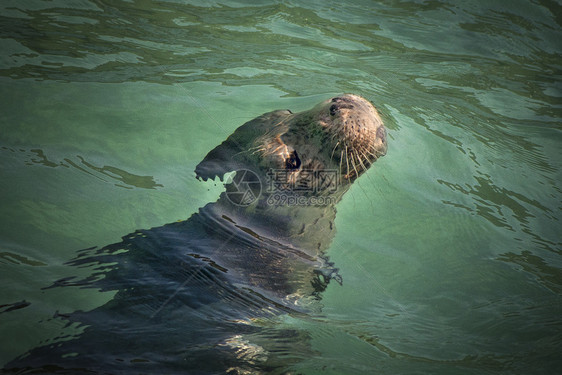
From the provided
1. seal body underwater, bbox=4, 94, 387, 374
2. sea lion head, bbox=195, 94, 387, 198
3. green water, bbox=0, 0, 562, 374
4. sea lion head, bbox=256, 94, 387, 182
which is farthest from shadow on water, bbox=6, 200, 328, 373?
sea lion head, bbox=256, 94, 387, 182

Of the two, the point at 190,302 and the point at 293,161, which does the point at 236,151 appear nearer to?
the point at 293,161

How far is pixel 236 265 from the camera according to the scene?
329cm

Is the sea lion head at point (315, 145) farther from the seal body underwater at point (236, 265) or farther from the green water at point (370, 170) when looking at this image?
the green water at point (370, 170)

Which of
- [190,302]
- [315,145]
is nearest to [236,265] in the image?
[190,302]

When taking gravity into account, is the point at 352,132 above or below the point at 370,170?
above

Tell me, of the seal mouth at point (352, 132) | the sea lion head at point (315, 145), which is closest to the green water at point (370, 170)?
the sea lion head at point (315, 145)

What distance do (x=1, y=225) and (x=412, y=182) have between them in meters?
4.16

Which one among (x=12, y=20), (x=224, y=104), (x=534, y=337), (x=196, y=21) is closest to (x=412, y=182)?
(x=534, y=337)

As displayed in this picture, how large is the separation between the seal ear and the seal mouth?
24.2 inches

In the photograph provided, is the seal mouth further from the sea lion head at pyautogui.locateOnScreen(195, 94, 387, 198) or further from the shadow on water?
the shadow on water

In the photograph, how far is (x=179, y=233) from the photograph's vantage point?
11.2 ft

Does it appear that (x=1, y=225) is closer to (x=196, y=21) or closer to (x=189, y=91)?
(x=189, y=91)

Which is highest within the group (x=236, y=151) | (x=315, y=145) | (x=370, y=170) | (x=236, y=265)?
(x=315, y=145)

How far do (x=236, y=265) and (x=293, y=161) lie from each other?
1007mm
